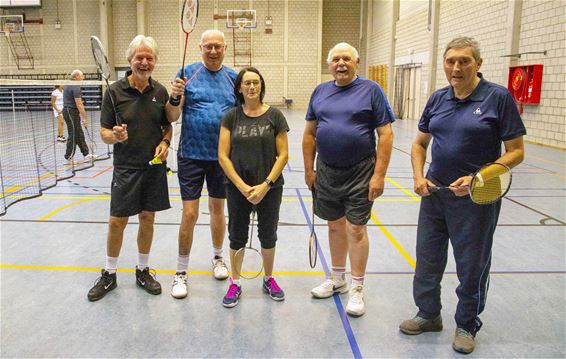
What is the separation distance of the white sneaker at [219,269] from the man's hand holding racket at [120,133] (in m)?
1.40

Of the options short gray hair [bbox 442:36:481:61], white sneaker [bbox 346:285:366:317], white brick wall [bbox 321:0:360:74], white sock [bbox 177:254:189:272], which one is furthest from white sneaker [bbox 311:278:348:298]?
white brick wall [bbox 321:0:360:74]

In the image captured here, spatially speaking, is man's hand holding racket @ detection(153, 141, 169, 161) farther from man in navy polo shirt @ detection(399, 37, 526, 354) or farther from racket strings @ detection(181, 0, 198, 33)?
man in navy polo shirt @ detection(399, 37, 526, 354)

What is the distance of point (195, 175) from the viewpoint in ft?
11.6

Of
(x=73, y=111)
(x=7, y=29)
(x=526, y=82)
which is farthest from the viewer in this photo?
(x=7, y=29)

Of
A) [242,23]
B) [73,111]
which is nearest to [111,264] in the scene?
[73,111]

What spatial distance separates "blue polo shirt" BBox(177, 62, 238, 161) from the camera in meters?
3.49

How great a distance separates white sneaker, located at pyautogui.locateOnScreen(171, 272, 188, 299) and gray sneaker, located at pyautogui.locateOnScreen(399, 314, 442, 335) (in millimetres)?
1646

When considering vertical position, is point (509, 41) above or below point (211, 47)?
above

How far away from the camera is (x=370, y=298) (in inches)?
140

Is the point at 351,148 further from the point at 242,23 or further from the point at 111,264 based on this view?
the point at 242,23

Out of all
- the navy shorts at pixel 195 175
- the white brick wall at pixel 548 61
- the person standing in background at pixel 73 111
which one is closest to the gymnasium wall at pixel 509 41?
the white brick wall at pixel 548 61

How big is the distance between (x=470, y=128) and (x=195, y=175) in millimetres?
2025

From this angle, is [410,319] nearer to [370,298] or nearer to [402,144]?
[370,298]

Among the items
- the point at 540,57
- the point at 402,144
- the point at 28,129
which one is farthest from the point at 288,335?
the point at 28,129
